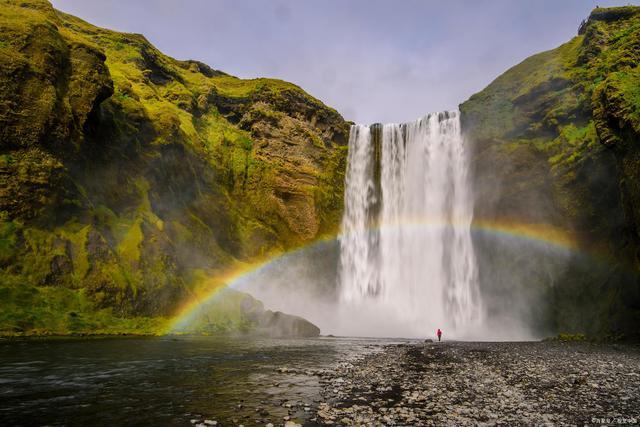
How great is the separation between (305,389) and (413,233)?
4707 cm

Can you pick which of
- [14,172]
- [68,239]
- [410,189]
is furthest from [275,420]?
[410,189]

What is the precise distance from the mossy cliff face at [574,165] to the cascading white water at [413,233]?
296 centimetres

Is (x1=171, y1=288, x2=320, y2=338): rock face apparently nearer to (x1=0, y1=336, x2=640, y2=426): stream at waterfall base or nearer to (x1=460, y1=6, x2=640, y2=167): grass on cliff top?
(x1=0, y1=336, x2=640, y2=426): stream at waterfall base

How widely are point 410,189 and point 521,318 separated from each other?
23.0m

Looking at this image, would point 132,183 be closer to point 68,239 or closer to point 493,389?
point 68,239

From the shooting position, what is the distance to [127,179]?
4331 centimetres

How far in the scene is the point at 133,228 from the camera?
39.0 metres

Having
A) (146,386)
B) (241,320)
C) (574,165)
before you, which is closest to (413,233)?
(574,165)

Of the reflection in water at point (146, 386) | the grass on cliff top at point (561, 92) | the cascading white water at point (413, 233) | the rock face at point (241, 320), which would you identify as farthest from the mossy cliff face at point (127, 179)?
the grass on cliff top at point (561, 92)

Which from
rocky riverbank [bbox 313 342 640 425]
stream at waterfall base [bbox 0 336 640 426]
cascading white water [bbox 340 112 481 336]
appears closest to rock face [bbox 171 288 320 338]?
cascading white water [bbox 340 112 481 336]

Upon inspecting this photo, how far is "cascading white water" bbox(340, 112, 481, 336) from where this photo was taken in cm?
5147

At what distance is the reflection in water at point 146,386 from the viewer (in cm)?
923

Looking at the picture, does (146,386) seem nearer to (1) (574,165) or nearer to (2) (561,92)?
(1) (574,165)

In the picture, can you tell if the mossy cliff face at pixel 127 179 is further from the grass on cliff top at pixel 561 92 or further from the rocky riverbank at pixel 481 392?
the grass on cliff top at pixel 561 92
